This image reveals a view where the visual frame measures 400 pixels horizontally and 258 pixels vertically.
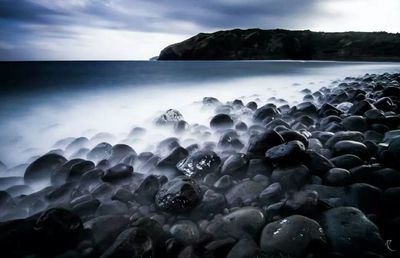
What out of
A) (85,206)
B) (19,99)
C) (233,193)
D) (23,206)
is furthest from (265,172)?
(19,99)

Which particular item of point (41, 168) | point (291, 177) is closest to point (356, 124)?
point (291, 177)

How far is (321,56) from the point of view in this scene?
7156 centimetres

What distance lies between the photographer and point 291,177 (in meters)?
3.18

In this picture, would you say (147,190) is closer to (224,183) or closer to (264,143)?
(224,183)

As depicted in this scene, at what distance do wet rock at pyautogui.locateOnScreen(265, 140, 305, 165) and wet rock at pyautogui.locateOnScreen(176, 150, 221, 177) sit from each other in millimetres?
773

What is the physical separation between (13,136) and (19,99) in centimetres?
765

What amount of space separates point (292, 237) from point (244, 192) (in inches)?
36.6

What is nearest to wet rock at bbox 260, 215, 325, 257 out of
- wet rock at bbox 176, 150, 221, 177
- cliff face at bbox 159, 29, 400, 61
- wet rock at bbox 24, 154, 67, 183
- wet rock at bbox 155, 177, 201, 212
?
wet rock at bbox 155, 177, 201, 212

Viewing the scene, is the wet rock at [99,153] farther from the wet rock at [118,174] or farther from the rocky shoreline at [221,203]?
the wet rock at [118,174]

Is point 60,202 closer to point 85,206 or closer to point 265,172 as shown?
point 85,206

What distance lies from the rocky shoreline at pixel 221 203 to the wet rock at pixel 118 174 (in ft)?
0.04

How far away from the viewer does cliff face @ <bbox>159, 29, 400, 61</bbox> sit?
2409 inches

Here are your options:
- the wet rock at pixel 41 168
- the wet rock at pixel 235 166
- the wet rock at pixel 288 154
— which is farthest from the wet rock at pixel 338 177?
the wet rock at pixel 41 168

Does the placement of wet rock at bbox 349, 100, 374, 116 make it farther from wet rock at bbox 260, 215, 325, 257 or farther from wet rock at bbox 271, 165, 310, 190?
wet rock at bbox 260, 215, 325, 257
